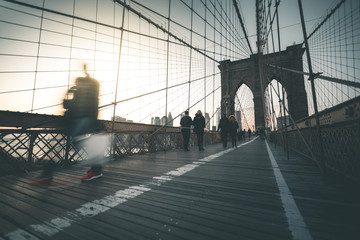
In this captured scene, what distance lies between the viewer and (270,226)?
957 millimetres

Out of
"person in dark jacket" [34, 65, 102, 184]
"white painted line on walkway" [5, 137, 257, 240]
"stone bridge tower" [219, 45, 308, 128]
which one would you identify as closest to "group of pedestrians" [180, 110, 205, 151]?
"person in dark jacket" [34, 65, 102, 184]

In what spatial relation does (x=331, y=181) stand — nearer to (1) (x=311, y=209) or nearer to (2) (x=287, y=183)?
(2) (x=287, y=183)

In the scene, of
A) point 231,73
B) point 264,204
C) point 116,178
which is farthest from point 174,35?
point 231,73

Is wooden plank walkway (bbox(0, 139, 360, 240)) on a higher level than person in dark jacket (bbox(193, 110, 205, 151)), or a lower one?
lower

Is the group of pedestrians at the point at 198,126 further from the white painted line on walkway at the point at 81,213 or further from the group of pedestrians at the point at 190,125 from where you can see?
the white painted line on walkway at the point at 81,213

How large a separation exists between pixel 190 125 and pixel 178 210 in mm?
4501

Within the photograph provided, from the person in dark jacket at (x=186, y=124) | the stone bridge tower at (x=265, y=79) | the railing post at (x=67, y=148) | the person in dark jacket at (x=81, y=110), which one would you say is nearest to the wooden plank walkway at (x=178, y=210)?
the person in dark jacket at (x=81, y=110)

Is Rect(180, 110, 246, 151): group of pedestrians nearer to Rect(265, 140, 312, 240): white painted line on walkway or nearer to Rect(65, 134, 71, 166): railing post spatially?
Rect(65, 134, 71, 166): railing post

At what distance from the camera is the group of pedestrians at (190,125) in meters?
5.62

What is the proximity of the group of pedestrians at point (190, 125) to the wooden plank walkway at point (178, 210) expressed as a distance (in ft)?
12.4

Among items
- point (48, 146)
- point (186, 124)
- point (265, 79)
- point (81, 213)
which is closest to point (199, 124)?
point (186, 124)

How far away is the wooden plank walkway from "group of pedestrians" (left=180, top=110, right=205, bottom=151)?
3.77 meters

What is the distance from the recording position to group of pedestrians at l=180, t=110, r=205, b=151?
5621 millimetres

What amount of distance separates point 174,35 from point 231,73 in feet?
75.5
